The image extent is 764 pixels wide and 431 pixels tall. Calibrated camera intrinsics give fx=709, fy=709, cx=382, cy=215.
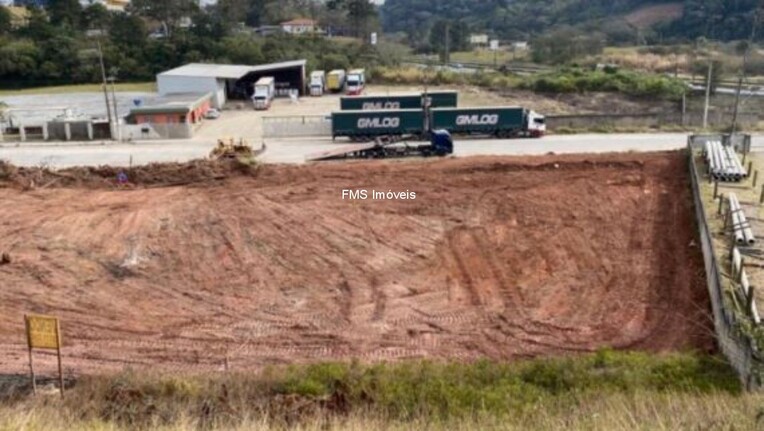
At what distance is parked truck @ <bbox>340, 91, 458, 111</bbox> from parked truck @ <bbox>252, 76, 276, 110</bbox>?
9.03 meters

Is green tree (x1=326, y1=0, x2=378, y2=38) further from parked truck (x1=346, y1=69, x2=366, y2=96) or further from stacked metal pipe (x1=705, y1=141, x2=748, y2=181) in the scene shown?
stacked metal pipe (x1=705, y1=141, x2=748, y2=181)

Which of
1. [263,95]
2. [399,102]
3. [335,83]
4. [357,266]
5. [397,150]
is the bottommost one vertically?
[357,266]

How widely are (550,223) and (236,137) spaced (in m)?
25.5

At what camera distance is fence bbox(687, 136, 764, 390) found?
41.0 feet

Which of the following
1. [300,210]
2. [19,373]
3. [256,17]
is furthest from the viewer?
[256,17]

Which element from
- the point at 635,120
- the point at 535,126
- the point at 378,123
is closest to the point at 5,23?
the point at 378,123

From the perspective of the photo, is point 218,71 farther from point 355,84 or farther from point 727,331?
point 727,331

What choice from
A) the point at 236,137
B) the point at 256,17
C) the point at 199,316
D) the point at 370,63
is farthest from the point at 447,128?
the point at 256,17

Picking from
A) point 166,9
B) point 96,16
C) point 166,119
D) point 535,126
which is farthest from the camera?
point 166,9

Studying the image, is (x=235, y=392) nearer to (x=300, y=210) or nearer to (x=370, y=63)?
(x=300, y=210)

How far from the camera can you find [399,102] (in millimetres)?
50344

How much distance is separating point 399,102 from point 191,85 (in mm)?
19302

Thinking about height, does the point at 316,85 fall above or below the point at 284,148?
above

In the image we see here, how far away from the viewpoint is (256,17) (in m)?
134
